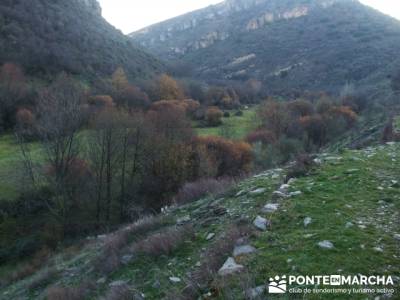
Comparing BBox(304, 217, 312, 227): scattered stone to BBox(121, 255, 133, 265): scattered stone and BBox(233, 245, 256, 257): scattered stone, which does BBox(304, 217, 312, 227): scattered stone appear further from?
BBox(121, 255, 133, 265): scattered stone

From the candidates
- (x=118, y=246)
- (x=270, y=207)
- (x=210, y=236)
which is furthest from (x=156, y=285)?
(x=118, y=246)

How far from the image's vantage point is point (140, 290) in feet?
19.2

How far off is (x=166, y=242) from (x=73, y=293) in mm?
2078

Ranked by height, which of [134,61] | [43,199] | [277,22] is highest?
[277,22]

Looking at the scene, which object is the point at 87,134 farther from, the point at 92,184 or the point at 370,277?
the point at 370,277

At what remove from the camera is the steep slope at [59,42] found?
170 feet

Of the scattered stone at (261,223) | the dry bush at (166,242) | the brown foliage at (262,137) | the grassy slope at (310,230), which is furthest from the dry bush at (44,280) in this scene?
the brown foliage at (262,137)

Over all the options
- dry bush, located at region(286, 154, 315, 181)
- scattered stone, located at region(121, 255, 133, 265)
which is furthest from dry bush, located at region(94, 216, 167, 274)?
dry bush, located at region(286, 154, 315, 181)

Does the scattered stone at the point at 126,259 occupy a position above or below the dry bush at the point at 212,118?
above

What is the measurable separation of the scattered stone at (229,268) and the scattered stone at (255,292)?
49 centimetres

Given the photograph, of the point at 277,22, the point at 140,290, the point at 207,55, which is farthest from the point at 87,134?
the point at 277,22

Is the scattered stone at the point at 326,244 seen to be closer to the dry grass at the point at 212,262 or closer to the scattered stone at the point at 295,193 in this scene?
the dry grass at the point at 212,262

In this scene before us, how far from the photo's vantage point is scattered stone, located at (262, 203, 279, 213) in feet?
21.3

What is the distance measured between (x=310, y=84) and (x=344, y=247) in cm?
6750
